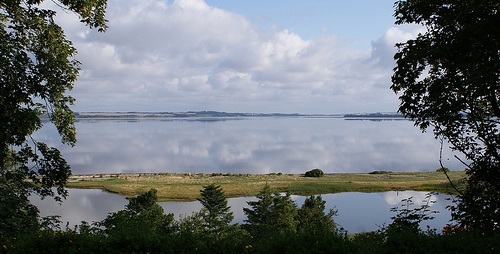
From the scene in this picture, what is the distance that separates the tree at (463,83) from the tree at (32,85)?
9407 millimetres

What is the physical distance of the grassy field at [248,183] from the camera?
68.1 m

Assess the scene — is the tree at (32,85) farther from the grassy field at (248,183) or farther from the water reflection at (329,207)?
the grassy field at (248,183)

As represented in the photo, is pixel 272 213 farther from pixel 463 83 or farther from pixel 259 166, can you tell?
pixel 259 166

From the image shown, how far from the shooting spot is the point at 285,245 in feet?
22.9

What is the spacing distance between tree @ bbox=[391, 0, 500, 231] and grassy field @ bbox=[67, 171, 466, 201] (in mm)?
55687

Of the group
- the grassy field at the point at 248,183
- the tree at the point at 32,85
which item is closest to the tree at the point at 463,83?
the tree at the point at 32,85

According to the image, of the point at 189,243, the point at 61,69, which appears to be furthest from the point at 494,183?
the point at 61,69

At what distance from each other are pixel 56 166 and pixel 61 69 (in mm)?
3160

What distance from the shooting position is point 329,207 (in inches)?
2206

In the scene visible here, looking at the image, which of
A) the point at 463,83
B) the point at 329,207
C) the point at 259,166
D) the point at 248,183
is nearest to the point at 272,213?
the point at 329,207

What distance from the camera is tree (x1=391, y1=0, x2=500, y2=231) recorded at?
361 inches

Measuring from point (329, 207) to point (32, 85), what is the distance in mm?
49800

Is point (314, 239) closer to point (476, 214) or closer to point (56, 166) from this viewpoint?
point (476, 214)

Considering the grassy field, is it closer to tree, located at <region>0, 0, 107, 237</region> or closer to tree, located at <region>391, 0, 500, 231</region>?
tree, located at <region>0, 0, 107, 237</region>
